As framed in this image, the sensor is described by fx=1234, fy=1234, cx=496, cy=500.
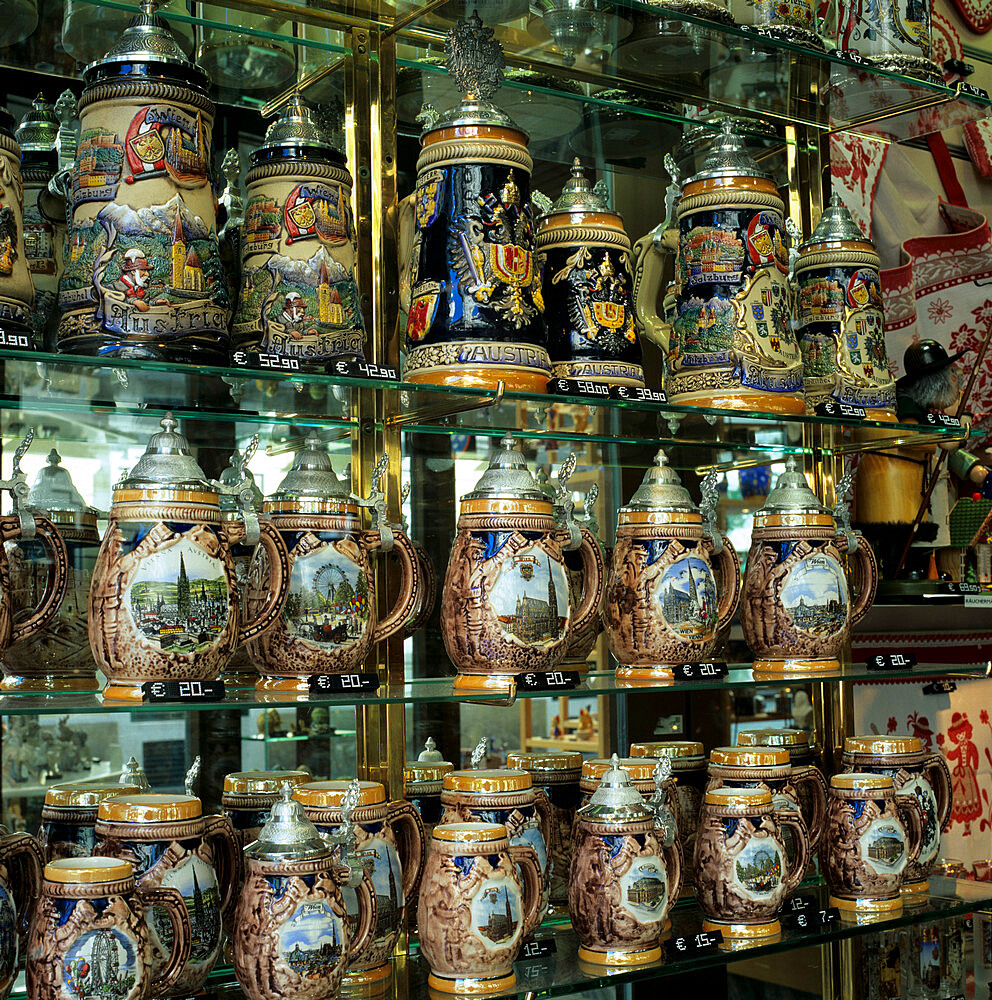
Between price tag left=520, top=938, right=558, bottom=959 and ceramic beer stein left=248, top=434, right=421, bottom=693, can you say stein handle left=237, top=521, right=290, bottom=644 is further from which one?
price tag left=520, top=938, right=558, bottom=959

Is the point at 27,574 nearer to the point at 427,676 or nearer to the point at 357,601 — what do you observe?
the point at 357,601

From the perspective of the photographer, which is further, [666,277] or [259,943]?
[666,277]

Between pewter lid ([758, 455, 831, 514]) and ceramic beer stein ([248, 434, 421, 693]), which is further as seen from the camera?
pewter lid ([758, 455, 831, 514])

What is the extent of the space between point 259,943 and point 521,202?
908mm

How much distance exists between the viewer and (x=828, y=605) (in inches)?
69.5

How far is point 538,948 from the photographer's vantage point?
1.47 m

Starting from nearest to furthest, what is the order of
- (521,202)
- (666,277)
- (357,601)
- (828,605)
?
(357,601) → (521,202) → (828,605) → (666,277)

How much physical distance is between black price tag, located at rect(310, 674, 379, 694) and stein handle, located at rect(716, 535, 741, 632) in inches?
21.1

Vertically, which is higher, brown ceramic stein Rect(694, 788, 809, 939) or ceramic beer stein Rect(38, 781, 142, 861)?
ceramic beer stein Rect(38, 781, 142, 861)

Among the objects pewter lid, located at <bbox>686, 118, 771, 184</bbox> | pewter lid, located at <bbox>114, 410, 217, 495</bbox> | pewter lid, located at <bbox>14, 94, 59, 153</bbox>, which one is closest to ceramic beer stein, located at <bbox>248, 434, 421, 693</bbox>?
pewter lid, located at <bbox>114, 410, 217, 495</bbox>

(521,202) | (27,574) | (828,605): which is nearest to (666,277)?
(521,202)

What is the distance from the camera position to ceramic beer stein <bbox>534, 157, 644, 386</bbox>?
1.64 meters

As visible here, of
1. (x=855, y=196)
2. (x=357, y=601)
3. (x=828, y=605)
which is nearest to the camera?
(x=357, y=601)

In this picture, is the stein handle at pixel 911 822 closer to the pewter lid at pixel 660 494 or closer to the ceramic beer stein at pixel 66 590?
the pewter lid at pixel 660 494
